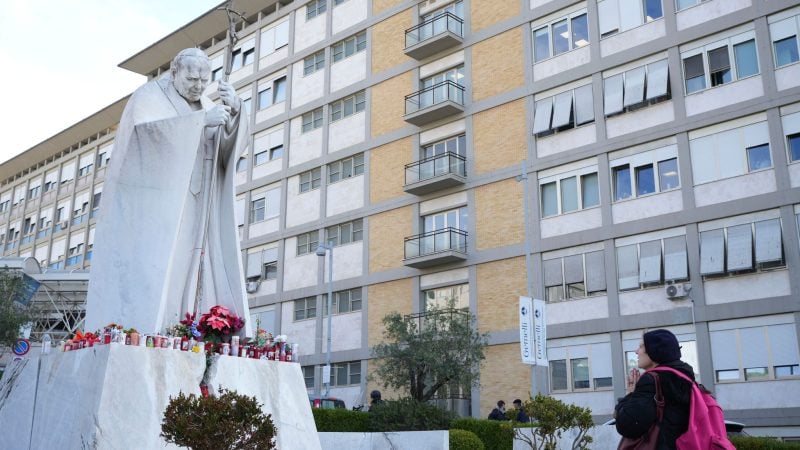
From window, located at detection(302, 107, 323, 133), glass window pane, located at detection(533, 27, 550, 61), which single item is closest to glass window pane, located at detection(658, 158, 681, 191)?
glass window pane, located at detection(533, 27, 550, 61)

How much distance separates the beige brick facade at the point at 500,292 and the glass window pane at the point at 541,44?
8222mm

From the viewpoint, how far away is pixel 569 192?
31234 mm

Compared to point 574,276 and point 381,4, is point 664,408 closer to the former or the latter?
point 574,276

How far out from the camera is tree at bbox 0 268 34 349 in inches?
1364

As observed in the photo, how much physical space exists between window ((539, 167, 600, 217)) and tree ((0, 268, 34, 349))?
22.3 meters

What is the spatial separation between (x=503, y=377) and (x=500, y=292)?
3.28 m

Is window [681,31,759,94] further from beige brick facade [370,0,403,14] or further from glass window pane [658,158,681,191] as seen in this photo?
beige brick facade [370,0,403,14]

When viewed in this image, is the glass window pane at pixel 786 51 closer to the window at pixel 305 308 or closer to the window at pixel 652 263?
the window at pixel 652 263

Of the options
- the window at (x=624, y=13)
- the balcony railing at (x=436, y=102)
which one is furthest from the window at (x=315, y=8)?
the window at (x=624, y=13)

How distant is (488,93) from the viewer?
114 feet

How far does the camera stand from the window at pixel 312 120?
1694 inches

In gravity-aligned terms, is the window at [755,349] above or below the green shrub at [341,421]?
above

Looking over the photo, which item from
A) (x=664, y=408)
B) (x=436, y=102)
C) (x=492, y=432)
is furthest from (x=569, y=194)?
(x=664, y=408)

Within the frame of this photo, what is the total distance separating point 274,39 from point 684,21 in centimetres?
2534
